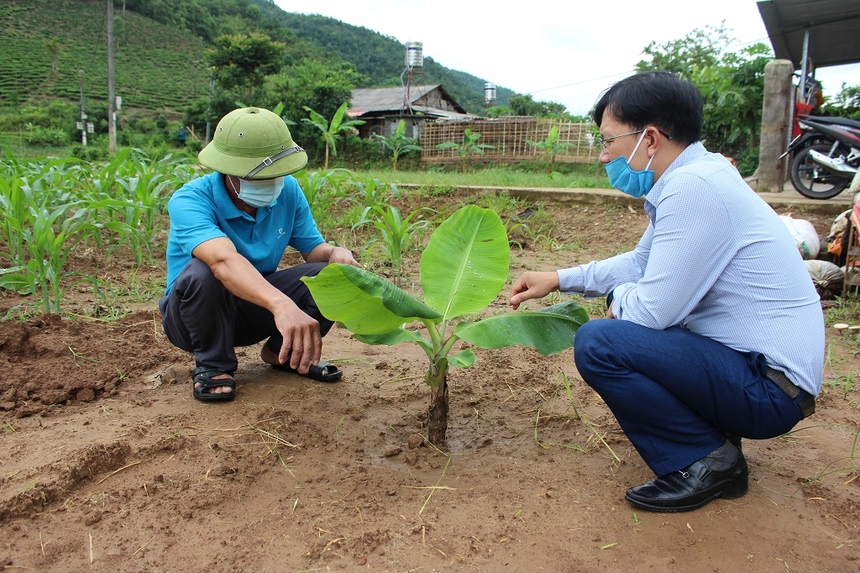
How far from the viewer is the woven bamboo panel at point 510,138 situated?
1559 centimetres

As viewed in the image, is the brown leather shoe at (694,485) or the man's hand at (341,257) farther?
the man's hand at (341,257)

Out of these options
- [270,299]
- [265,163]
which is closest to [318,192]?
[265,163]

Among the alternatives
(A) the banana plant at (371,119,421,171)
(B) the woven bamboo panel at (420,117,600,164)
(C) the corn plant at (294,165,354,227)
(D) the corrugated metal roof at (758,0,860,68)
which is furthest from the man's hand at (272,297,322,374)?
(B) the woven bamboo panel at (420,117,600,164)

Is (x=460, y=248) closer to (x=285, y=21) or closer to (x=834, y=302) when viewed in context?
(x=834, y=302)

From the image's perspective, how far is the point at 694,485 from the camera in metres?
1.60

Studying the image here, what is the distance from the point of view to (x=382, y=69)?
57906 millimetres

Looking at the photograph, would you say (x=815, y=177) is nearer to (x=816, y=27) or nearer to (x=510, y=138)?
(x=816, y=27)

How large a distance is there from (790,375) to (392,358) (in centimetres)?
165

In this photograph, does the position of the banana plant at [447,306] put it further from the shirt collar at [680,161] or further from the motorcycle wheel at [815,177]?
the motorcycle wheel at [815,177]

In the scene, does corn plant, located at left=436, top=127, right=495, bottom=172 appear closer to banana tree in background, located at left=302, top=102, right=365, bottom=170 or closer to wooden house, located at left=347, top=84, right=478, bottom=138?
banana tree in background, located at left=302, top=102, right=365, bottom=170

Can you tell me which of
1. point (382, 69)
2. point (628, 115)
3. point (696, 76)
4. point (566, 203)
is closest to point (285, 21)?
point (382, 69)

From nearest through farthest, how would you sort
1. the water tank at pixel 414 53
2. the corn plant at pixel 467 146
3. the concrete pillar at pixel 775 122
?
the concrete pillar at pixel 775 122 < the corn plant at pixel 467 146 < the water tank at pixel 414 53

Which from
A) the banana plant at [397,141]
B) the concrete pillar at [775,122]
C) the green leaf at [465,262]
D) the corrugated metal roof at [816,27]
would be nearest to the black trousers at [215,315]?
the green leaf at [465,262]

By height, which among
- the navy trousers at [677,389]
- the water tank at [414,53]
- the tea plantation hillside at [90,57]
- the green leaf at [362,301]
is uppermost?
the tea plantation hillside at [90,57]
